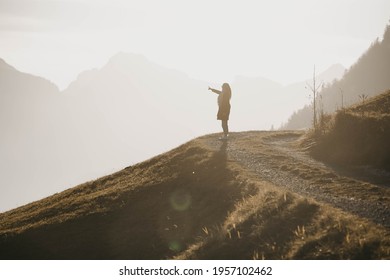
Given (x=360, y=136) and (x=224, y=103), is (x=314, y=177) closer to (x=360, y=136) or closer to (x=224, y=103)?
(x=360, y=136)

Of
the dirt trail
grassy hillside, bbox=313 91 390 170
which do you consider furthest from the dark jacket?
grassy hillside, bbox=313 91 390 170

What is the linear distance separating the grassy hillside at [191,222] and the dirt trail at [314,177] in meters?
0.74

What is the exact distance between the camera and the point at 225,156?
20000 mm

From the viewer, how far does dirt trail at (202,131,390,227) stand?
11.5m

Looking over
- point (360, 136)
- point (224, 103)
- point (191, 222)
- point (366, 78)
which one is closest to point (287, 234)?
point (191, 222)

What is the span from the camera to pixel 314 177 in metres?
15.1

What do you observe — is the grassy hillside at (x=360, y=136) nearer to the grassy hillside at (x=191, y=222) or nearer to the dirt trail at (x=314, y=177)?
the dirt trail at (x=314, y=177)

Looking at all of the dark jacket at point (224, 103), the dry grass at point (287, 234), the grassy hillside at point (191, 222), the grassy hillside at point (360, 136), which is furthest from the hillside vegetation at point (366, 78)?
the dry grass at point (287, 234)

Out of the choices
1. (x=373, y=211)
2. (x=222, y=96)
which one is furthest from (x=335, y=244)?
(x=222, y=96)

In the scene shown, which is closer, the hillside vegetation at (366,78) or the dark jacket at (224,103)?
the dark jacket at (224,103)

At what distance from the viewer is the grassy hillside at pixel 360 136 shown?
1604cm

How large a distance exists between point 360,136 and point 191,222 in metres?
9.21

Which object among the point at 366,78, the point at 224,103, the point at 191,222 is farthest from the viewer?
A: the point at 366,78

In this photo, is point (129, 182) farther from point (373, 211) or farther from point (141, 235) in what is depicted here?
point (373, 211)
